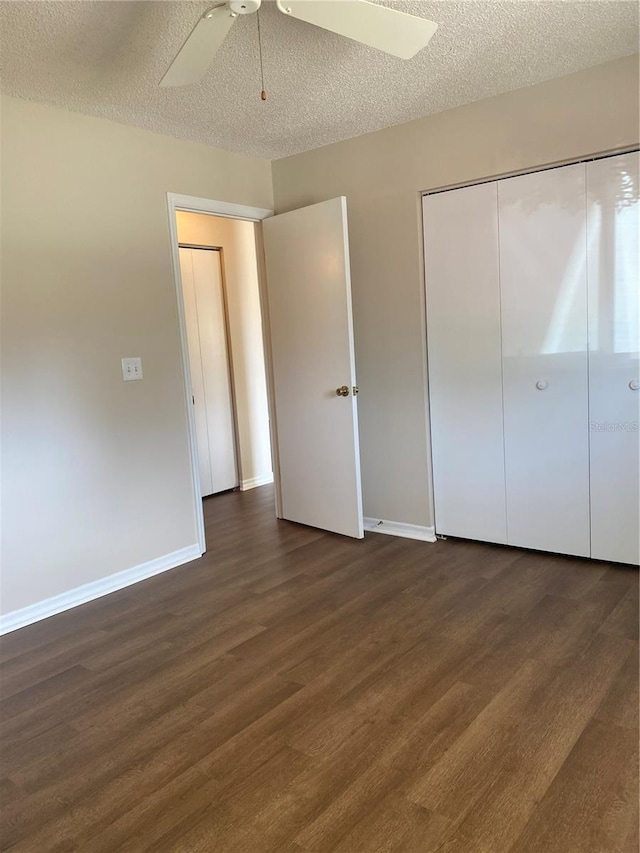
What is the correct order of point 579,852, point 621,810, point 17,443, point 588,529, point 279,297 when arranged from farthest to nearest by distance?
point 279,297 → point 588,529 → point 17,443 → point 621,810 → point 579,852

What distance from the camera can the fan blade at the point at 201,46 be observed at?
180cm

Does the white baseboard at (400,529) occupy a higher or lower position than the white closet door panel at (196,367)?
lower

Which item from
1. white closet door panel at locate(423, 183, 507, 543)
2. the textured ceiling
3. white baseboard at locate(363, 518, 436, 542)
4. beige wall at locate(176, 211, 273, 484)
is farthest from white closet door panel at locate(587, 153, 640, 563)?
beige wall at locate(176, 211, 273, 484)

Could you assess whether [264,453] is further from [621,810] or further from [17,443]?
[621,810]

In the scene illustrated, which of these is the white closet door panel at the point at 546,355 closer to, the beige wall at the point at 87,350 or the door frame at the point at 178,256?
the door frame at the point at 178,256

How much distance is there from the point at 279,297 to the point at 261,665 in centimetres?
235

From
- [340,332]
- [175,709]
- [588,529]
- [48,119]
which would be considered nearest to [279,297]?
[340,332]

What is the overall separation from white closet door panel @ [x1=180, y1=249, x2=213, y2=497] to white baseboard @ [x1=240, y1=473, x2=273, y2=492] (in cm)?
31

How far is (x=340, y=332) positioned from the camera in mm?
3508

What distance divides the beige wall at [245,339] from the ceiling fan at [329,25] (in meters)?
2.89

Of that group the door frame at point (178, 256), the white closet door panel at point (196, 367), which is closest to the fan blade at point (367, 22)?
the door frame at point (178, 256)

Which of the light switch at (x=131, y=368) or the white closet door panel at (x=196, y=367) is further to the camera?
the white closet door panel at (x=196, y=367)

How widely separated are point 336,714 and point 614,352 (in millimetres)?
2077

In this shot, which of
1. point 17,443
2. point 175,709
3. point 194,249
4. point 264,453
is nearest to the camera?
point 175,709
